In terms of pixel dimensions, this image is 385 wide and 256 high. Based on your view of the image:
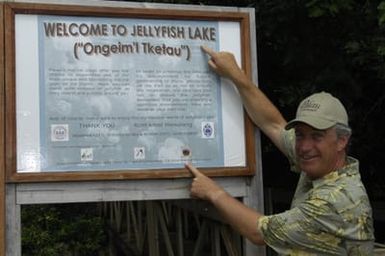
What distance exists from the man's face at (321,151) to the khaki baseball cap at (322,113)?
1.5 inches

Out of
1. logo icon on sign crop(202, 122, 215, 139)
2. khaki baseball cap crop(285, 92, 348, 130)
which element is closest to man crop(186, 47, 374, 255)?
khaki baseball cap crop(285, 92, 348, 130)

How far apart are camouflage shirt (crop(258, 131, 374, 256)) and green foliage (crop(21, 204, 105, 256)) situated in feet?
14.0

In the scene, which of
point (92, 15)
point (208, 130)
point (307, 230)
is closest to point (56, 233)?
point (208, 130)

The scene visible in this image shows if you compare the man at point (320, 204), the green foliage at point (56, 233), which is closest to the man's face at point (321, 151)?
the man at point (320, 204)

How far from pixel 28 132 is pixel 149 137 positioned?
0.54 metres

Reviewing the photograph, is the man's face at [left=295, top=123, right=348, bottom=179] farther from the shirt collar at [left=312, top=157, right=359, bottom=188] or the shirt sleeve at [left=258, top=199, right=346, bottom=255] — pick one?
the shirt sleeve at [left=258, top=199, right=346, bottom=255]

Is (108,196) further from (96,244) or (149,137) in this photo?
(96,244)

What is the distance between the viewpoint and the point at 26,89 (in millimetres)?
2699

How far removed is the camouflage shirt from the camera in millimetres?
2436

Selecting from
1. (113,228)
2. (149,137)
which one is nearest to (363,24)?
(149,137)

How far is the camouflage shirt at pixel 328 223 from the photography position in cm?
244

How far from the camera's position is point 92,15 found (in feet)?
9.28

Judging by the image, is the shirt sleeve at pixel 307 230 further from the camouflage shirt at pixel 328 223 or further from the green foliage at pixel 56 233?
the green foliage at pixel 56 233

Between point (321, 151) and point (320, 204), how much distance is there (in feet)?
0.76
